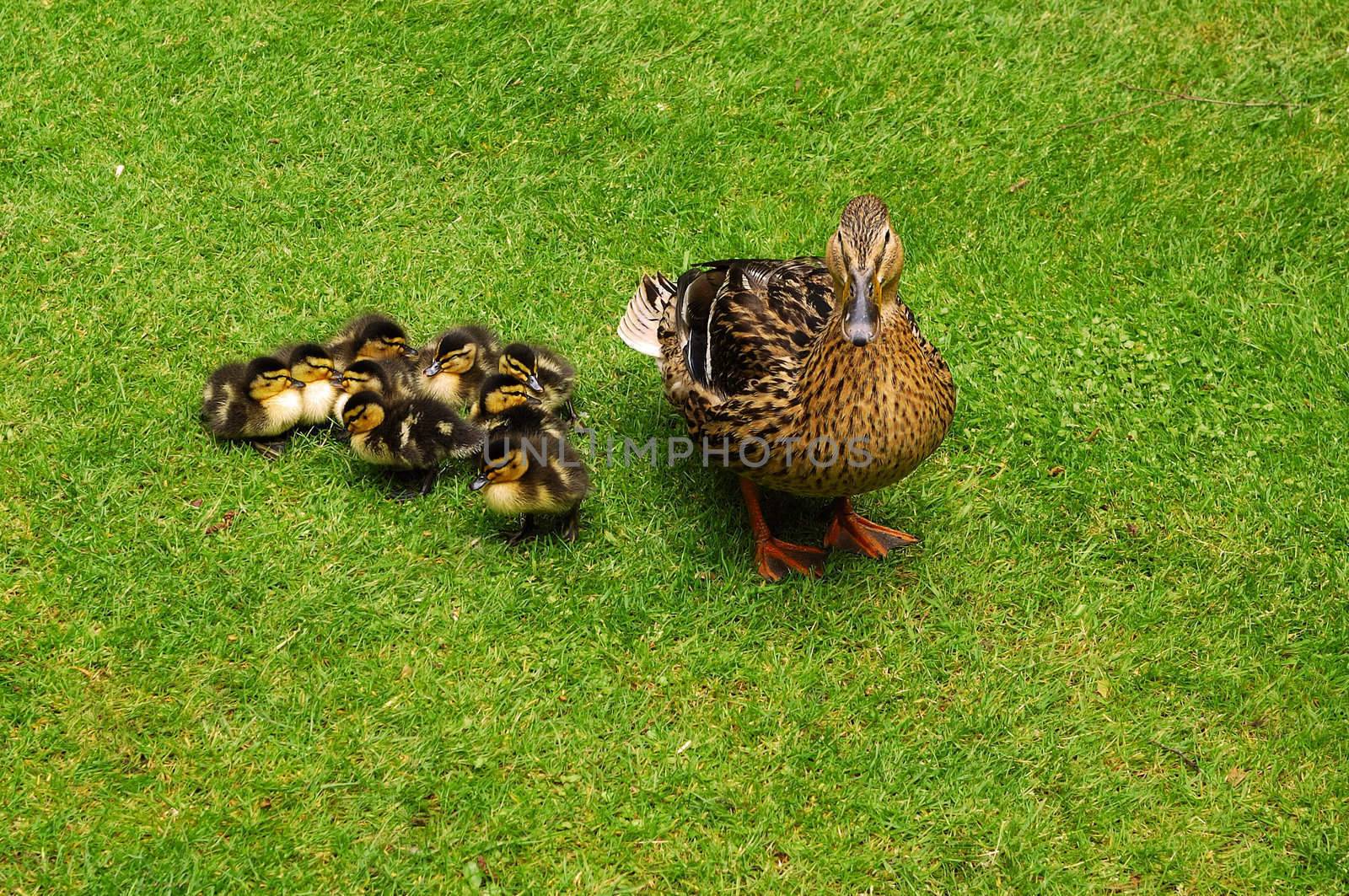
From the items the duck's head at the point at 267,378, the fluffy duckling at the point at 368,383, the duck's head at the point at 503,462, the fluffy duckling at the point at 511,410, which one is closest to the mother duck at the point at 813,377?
the fluffy duckling at the point at 511,410

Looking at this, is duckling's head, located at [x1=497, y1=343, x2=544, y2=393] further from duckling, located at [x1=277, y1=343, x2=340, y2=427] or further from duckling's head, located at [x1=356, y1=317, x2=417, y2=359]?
duckling, located at [x1=277, y1=343, x2=340, y2=427]

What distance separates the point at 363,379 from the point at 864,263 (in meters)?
2.08

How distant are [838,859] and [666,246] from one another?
3045 millimetres

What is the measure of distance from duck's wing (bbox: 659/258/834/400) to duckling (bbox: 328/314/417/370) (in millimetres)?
1128

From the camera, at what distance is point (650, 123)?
6.01 m

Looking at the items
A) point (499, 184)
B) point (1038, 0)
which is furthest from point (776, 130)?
point (1038, 0)

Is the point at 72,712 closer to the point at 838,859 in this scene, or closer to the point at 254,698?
the point at 254,698

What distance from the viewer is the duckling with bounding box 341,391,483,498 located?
14.0ft

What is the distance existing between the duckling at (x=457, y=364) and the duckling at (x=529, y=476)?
55 centimetres

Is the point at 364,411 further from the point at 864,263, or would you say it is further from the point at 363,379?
the point at 864,263

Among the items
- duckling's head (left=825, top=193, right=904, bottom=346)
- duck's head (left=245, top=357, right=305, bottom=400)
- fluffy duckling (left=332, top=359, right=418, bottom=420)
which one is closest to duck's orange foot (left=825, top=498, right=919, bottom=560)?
duckling's head (left=825, top=193, right=904, bottom=346)

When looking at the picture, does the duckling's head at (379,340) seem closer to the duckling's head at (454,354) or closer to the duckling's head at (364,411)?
the duckling's head at (454,354)

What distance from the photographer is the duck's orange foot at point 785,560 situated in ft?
14.0

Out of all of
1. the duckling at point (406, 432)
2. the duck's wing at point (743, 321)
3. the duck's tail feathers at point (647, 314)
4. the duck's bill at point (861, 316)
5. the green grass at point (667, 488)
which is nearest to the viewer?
the duck's bill at point (861, 316)
